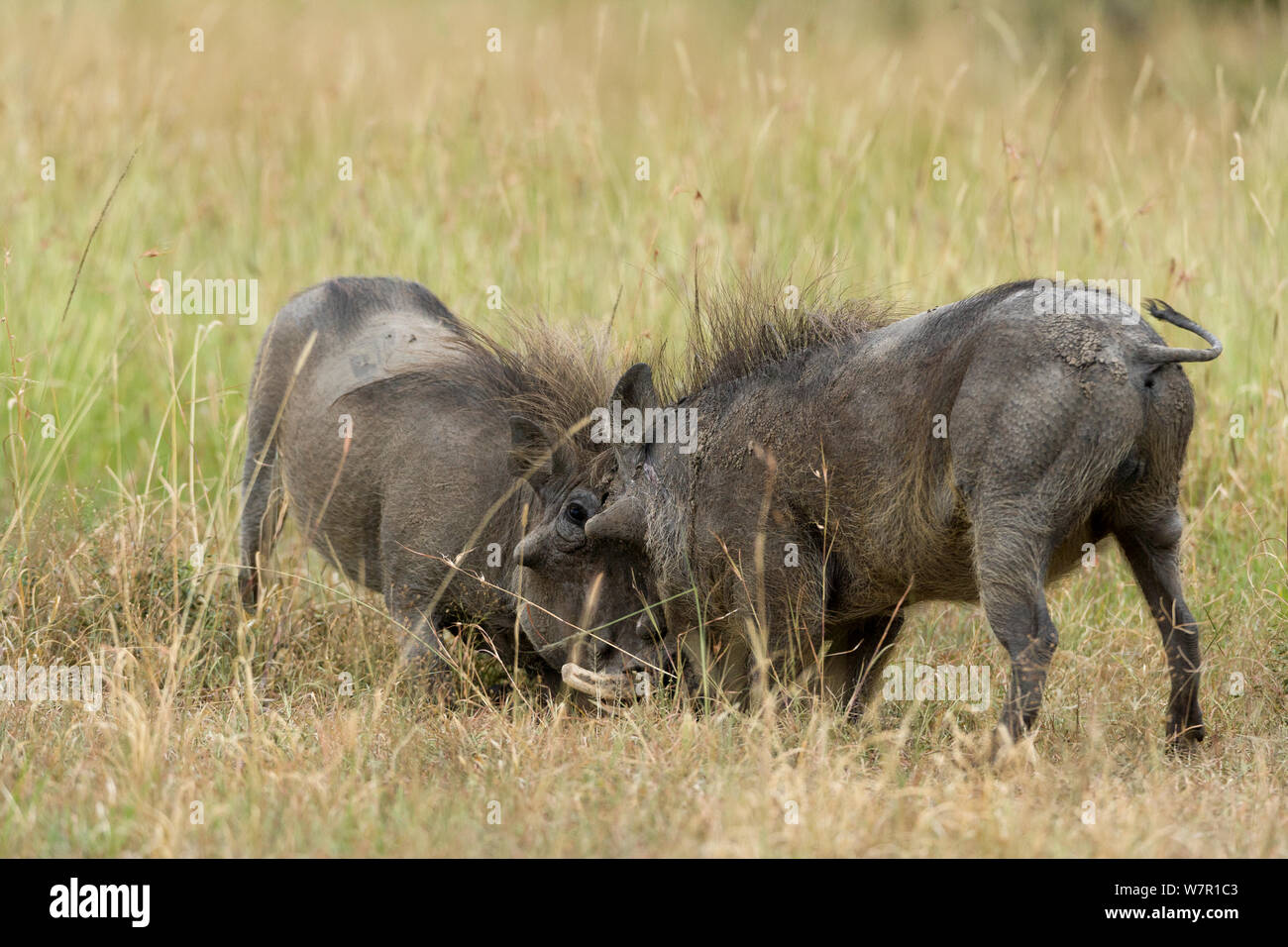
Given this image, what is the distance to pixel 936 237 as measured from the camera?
7.45 metres

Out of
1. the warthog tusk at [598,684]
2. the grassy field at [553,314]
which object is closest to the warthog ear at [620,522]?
the warthog tusk at [598,684]

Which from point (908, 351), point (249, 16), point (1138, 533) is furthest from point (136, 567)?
point (249, 16)

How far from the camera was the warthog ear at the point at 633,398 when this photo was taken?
4492mm

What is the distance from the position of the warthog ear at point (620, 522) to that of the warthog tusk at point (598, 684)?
1.28 feet

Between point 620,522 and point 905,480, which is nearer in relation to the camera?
point 905,480

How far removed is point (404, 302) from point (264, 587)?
44.3 inches

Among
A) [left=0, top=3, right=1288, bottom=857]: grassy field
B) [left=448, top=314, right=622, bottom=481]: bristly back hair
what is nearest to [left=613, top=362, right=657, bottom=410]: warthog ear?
[left=448, top=314, right=622, bottom=481]: bristly back hair

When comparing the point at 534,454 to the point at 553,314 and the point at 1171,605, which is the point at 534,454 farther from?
the point at 553,314

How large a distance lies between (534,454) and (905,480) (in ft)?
4.02

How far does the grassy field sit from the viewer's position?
3520mm

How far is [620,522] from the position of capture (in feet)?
14.5

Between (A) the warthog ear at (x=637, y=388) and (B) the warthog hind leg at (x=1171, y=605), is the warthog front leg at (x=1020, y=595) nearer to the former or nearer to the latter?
(B) the warthog hind leg at (x=1171, y=605)

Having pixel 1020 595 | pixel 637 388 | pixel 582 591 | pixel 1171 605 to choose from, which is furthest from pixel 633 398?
pixel 1171 605

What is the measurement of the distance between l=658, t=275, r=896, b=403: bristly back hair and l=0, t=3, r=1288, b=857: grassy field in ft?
0.99
